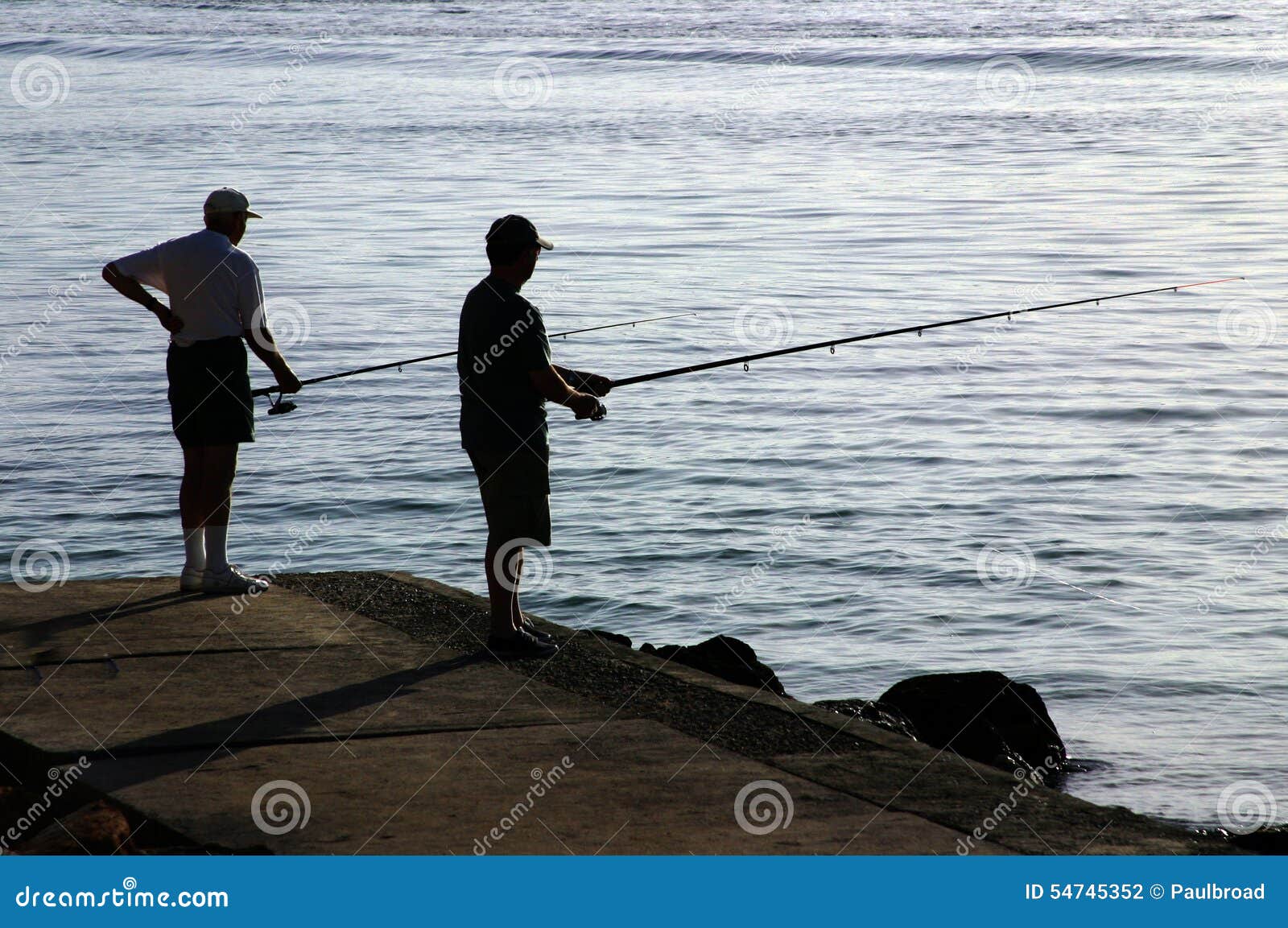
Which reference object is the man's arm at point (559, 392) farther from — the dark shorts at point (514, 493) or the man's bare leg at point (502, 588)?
the man's bare leg at point (502, 588)

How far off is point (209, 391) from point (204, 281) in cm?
→ 42

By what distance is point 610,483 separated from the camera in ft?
39.9

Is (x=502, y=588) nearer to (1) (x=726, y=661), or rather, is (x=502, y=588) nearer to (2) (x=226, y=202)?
(1) (x=726, y=661)

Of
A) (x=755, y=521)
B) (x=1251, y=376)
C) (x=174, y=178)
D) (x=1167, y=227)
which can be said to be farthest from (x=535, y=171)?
(x=755, y=521)

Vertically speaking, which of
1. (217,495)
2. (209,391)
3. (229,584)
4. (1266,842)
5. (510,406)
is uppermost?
(510,406)

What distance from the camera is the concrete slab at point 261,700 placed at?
200 inches

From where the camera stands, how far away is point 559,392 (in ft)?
19.1

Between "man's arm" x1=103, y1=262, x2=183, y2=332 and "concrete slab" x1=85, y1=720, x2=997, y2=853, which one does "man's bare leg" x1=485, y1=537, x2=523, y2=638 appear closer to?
"concrete slab" x1=85, y1=720, x2=997, y2=853

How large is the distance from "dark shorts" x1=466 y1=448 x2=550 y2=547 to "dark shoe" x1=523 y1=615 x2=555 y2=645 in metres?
0.39

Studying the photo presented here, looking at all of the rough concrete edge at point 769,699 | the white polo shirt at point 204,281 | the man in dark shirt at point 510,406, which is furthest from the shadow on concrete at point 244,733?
the white polo shirt at point 204,281

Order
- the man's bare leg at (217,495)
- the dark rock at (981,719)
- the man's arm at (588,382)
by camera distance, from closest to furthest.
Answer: the man's arm at (588,382), the man's bare leg at (217,495), the dark rock at (981,719)

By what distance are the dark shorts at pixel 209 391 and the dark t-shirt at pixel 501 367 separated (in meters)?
1.03

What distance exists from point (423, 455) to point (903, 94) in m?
28.2

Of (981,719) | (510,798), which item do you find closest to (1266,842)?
(981,719)
